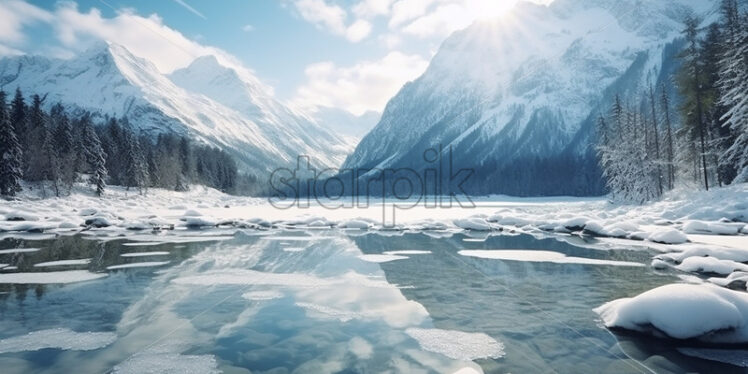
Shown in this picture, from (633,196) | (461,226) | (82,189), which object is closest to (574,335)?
(461,226)

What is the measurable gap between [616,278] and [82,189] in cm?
7342

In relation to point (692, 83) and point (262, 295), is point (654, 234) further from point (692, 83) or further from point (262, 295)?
point (692, 83)

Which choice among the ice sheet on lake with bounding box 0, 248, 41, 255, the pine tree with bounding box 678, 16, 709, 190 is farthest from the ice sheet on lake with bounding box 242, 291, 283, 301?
the pine tree with bounding box 678, 16, 709, 190

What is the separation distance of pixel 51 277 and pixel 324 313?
10.8 m

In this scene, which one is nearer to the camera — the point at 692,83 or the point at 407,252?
the point at 407,252

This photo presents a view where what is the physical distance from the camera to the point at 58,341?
25.0ft

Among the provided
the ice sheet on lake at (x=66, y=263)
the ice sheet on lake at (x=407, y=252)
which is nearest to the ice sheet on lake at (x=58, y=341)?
the ice sheet on lake at (x=66, y=263)

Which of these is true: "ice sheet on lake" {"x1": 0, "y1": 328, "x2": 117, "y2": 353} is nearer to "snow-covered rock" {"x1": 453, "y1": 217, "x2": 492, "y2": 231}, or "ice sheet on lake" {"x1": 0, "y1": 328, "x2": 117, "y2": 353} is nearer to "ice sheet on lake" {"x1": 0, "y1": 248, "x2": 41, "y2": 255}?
"ice sheet on lake" {"x1": 0, "y1": 248, "x2": 41, "y2": 255}

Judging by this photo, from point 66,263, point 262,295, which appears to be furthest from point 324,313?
point 66,263

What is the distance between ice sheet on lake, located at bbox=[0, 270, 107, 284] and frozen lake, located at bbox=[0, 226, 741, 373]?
6 centimetres

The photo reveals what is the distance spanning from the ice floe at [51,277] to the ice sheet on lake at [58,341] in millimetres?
6160

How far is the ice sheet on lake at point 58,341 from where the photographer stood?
7289 millimetres

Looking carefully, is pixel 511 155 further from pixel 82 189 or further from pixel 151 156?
pixel 82 189

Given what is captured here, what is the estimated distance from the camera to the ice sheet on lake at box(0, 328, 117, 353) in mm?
7289
